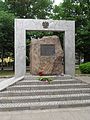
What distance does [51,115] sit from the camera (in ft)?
29.4

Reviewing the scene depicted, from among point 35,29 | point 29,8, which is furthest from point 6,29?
point 35,29

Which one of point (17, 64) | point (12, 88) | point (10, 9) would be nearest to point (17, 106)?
point (12, 88)

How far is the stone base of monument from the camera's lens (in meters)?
10.1

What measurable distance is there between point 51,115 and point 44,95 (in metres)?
2.31

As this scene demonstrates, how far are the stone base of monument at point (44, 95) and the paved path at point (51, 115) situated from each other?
1.52 feet

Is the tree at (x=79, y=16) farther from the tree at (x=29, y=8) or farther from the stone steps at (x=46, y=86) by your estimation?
the stone steps at (x=46, y=86)

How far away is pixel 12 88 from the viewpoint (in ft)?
38.1

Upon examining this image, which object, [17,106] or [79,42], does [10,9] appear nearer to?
[79,42]

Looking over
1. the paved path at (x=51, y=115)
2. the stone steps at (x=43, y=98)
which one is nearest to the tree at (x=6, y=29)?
the stone steps at (x=43, y=98)

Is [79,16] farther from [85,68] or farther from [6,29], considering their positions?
[85,68]

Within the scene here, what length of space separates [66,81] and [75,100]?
7.19ft

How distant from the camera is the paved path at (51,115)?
28.1 feet

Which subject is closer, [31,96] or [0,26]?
[31,96]

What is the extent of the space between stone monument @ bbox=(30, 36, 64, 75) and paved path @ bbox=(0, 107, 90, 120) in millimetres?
5516
